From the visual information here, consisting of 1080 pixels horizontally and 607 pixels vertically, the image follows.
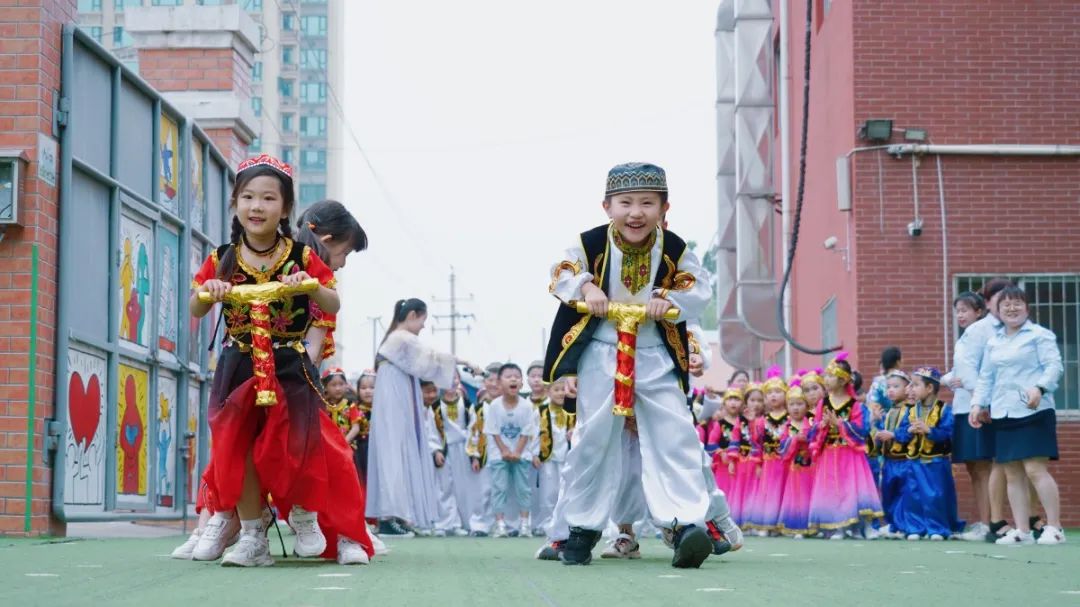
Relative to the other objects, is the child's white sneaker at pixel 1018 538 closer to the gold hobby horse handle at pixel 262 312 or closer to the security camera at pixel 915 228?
the security camera at pixel 915 228

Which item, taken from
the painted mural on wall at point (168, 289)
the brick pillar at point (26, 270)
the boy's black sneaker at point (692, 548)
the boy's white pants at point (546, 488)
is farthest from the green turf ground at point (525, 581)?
the boy's white pants at point (546, 488)

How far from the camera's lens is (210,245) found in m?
15.0

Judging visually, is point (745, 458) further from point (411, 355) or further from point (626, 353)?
point (626, 353)

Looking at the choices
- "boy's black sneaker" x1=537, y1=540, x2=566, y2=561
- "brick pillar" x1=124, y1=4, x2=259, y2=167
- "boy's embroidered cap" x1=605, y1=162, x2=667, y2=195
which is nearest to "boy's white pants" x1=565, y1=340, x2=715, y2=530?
"boy's black sneaker" x1=537, y1=540, x2=566, y2=561

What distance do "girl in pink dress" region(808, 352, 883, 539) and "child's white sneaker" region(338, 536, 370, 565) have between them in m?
7.78

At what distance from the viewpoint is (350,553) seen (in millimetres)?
7062

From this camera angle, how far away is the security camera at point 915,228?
16.5 metres

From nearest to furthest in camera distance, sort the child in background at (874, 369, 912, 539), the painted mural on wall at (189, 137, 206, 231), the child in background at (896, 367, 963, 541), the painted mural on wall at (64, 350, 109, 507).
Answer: the painted mural on wall at (64, 350, 109, 507), the child in background at (896, 367, 963, 541), the child in background at (874, 369, 912, 539), the painted mural on wall at (189, 137, 206, 231)

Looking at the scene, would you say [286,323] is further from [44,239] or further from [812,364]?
[812,364]

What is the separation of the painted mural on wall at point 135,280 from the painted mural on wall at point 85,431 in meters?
0.72

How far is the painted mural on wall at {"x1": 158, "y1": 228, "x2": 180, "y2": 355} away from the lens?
12992 millimetres

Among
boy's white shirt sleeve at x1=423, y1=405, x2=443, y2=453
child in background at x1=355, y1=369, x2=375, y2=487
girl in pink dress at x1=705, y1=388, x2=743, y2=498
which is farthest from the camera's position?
boy's white shirt sleeve at x1=423, y1=405, x2=443, y2=453

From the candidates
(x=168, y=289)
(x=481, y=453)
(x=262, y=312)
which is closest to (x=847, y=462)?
(x=481, y=453)

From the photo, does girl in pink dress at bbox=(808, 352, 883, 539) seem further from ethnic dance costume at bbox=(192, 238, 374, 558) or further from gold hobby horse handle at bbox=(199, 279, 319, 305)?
gold hobby horse handle at bbox=(199, 279, 319, 305)
